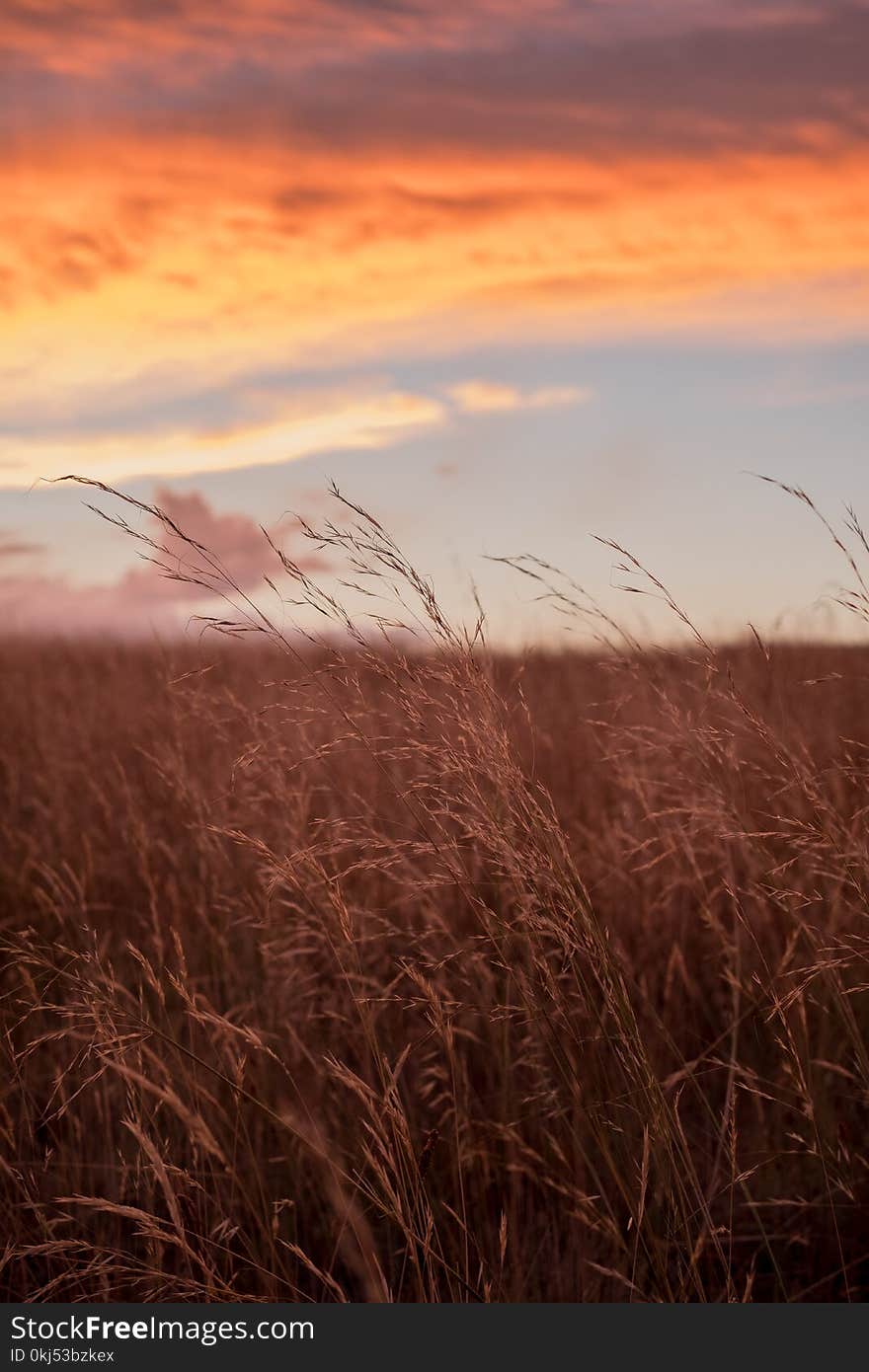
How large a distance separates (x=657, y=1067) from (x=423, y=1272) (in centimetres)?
88

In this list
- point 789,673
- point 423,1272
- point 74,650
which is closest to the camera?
point 423,1272

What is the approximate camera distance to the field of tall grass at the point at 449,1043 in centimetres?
176

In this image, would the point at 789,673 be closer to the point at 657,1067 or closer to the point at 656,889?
the point at 656,889

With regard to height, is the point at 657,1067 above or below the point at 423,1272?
above

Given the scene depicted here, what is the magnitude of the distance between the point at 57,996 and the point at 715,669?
233 cm

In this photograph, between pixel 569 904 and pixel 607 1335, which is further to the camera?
pixel 569 904

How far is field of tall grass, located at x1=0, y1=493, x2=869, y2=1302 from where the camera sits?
1760mm

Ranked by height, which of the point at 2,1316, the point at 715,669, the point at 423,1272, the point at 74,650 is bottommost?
the point at 423,1272

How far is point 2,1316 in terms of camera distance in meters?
1.74

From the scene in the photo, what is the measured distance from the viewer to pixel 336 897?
1735 mm

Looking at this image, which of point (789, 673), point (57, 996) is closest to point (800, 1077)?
point (57, 996)

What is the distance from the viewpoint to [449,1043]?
1.90 metres

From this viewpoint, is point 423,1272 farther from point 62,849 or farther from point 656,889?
point 62,849

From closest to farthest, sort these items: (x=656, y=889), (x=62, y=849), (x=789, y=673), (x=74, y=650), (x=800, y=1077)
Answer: (x=800, y=1077) < (x=656, y=889) < (x=62, y=849) < (x=789, y=673) < (x=74, y=650)
